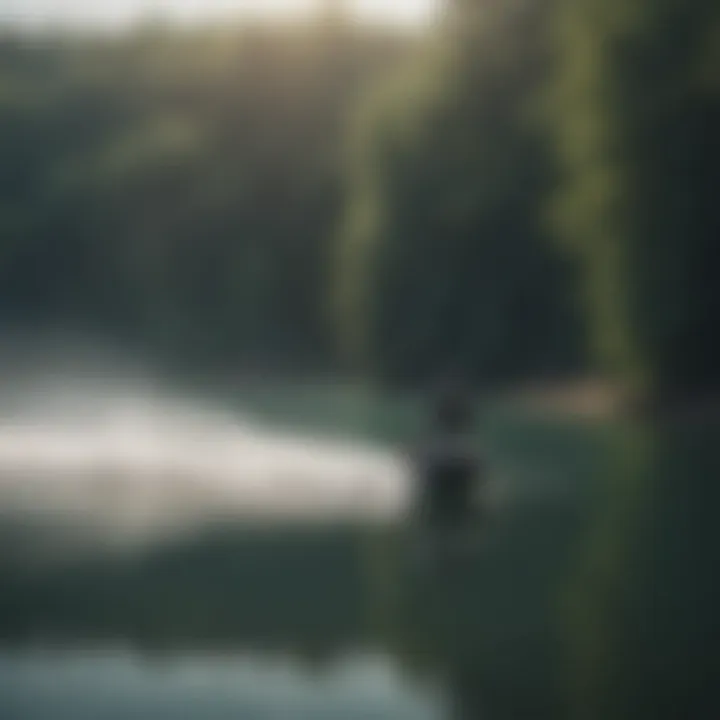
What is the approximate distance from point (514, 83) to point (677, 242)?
3.18 ft

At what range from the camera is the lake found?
2.62m

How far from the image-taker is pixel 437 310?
232 inches

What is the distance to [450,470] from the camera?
4258 mm

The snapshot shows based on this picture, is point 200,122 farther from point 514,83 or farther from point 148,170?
point 514,83

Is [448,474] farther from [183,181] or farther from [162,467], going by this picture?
[183,181]

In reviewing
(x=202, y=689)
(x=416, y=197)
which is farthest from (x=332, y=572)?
(x=416, y=197)

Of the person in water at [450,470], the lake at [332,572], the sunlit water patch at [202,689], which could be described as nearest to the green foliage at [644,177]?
the lake at [332,572]

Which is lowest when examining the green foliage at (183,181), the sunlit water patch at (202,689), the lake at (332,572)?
the sunlit water patch at (202,689)

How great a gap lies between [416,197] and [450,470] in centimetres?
214

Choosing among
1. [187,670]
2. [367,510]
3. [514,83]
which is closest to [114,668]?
[187,670]

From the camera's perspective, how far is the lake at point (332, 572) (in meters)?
2.62

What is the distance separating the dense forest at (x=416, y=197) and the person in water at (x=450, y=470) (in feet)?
3.05

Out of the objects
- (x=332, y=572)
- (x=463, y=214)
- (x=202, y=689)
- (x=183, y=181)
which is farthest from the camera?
(x=463, y=214)

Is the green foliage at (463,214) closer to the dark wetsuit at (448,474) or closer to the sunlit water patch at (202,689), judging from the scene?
the dark wetsuit at (448,474)
